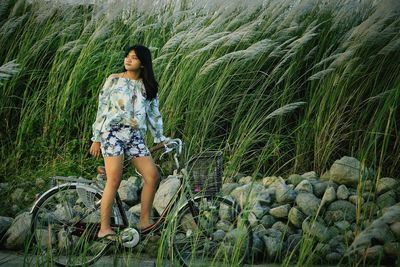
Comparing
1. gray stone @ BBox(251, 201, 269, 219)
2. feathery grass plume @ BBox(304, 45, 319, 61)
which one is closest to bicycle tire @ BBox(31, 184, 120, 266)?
gray stone @ BBox(251, 201, 269, 219)

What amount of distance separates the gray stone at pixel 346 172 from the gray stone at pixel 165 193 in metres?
1.17

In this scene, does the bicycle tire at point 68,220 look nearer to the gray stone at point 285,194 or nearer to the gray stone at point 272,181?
the gray stone at point 285,194

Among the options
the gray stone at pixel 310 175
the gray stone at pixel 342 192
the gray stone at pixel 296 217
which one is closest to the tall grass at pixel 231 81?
the gray stone at pixel 310 175

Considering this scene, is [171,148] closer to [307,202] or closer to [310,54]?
[307,202]

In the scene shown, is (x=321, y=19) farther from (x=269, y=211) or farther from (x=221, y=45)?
(x=269, y=211)

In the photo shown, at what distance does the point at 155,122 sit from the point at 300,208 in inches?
49.9

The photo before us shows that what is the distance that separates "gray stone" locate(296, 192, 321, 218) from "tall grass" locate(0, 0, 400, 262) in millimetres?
434

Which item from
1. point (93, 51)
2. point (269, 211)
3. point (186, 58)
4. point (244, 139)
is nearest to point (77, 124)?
point (93, 51)

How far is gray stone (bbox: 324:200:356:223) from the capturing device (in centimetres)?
541

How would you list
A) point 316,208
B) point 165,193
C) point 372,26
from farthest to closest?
point 372,26 → point 165,193 → point 316,208

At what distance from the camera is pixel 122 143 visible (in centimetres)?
489

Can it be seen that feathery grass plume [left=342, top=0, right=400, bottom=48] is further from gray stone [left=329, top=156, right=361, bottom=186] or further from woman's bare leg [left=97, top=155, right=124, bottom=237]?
woman's bare leg [left=97, top=155, right=124, bottom=237]

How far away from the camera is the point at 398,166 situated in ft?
20.2

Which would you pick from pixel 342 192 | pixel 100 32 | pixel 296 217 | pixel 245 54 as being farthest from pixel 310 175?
pixel 100 32
